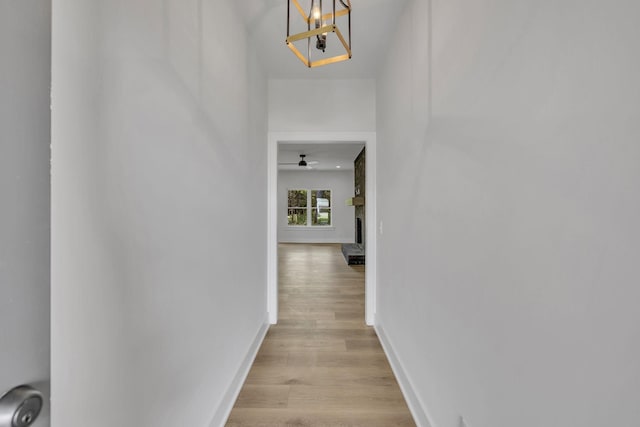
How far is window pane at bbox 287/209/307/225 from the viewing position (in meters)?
10.8

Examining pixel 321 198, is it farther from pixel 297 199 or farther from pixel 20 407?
pixel 20 407

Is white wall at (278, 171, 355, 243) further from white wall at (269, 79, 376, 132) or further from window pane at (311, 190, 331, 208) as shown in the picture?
white wall at (269, 79, 376, 132)

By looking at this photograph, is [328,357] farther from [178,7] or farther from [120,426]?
[178,7]

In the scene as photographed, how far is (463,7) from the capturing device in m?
1.21

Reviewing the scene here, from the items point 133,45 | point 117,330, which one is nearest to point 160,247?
point 117,330

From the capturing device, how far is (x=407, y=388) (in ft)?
6.28

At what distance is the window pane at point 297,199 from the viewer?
10773 millimetres

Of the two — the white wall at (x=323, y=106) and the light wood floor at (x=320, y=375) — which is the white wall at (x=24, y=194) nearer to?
the light wood floor at (x=320, y=375)

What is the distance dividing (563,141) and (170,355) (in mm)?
1423

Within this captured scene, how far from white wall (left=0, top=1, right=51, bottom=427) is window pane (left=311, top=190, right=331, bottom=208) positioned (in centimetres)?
1029

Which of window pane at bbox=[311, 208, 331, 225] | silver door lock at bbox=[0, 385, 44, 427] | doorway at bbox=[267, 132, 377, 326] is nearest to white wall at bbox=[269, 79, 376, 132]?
doorway at bbox=[267, 132, 377, 326]

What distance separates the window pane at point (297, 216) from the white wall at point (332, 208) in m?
0.19

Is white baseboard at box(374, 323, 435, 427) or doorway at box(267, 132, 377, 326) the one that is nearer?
white baseboard at box(374, 323, 435, 427)

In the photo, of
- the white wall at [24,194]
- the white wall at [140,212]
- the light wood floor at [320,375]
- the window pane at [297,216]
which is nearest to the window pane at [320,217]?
the window pane at [297,216]
